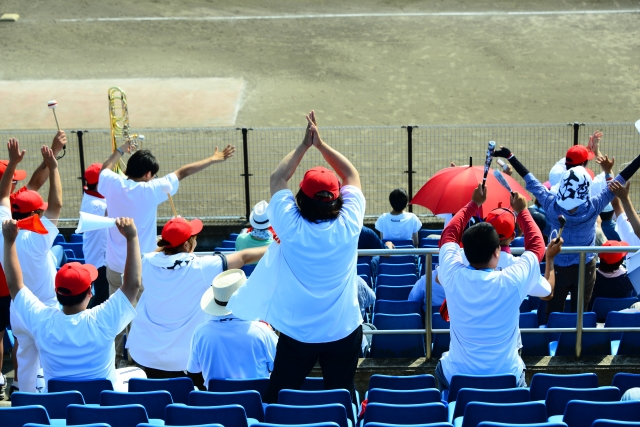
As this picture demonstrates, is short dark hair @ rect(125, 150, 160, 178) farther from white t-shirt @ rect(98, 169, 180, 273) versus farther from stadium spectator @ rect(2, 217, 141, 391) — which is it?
stadium spectator @ rect(2, 217, 141, 391)

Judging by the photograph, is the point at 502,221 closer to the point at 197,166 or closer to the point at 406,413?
the point at 406,413

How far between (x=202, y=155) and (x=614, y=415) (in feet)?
35.5

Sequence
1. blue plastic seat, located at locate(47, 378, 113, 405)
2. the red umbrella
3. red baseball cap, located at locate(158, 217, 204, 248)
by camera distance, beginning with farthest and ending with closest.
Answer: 1. the red umbrella
2. red baseball cap, located at locate(158, 217, 204, 248)
3. blue plastic seat, located at locate(47, 378, 113, 405)

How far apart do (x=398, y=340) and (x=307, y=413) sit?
252 centimetres

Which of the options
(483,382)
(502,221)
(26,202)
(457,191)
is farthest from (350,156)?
(483,382)

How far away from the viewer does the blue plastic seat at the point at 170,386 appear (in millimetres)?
5688

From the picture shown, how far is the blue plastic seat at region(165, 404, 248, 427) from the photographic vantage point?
4.95 meters

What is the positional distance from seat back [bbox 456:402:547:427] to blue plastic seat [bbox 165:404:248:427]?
1330 millimetres

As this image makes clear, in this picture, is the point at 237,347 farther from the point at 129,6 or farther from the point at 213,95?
the point at 129,6

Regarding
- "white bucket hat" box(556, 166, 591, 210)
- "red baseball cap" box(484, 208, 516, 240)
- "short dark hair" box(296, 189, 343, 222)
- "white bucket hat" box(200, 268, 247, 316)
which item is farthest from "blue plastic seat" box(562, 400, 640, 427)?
"white bucket hat" box(556, 166, 591, 210)

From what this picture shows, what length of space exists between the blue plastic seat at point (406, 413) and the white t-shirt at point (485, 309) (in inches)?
24.3

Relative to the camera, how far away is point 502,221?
6.10 m

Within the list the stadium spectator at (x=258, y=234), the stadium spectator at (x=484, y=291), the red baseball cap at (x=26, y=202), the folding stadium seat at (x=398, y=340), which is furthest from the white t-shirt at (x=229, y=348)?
Answer: the stadium spectator at (x=258, y=234)

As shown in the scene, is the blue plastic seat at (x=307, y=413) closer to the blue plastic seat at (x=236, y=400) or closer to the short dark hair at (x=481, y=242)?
the blue plastic seat at (x=236, y=400)
